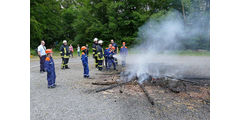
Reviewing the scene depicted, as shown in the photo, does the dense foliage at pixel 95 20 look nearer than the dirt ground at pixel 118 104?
No

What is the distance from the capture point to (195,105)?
14.5ft

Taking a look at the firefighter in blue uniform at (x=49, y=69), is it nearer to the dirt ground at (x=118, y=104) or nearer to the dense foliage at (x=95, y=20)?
the dirt ground at (x=118, y=104)

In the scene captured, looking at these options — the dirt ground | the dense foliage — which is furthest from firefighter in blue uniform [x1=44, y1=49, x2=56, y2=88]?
the dense foliage

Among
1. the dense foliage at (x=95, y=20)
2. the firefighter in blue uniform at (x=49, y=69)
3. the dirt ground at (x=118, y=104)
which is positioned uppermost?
the dense foliage at (x=95, y=20)

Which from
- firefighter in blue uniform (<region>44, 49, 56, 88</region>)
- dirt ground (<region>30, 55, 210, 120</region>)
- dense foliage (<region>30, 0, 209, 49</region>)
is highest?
dense foliage (<region>30, 0, 209, 49</region>)

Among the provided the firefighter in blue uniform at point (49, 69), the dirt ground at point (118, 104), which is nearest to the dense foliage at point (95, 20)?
the dirt ground at point (118, 104)

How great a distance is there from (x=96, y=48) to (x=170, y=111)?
7.14 meters

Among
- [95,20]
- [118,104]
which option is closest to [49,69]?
[118,104]

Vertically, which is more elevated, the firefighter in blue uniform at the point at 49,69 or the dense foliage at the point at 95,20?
the dense foliage at the point at 95,20

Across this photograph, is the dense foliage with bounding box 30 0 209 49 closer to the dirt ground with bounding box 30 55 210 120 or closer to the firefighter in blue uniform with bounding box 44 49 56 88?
the dirt ground with bounding box 30 55 210 120

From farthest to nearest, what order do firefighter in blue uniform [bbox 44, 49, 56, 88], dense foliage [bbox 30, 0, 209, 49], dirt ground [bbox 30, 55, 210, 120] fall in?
dense foliage [bbox 30, 0, 209, 49], firefighter in blue uniform [bbox 44, 49, 56, 88], dirt ground [bbox 30, 55, 210, 120]

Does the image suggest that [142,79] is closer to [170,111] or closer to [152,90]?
[152,90]

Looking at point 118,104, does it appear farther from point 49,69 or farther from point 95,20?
point 95,20

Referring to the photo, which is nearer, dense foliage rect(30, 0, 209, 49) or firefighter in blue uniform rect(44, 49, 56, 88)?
firefighter in blue uniform rect(44, 49, 56, 88)
